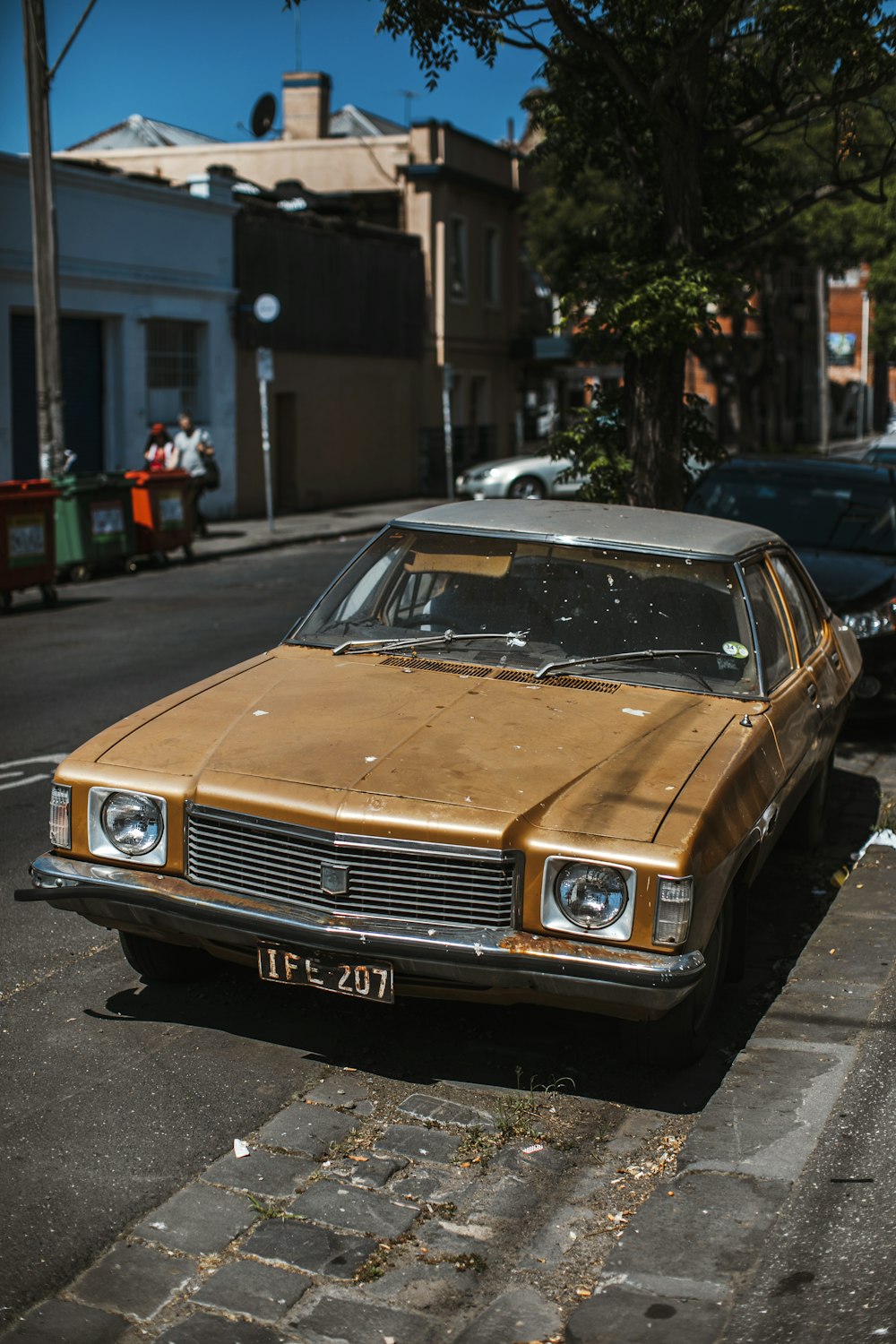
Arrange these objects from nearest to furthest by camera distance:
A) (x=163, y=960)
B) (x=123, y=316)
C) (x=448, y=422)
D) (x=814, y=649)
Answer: (x=163, y=960)
(x=814, y=649)
(x=123, y=316)
(x=448, y=422)

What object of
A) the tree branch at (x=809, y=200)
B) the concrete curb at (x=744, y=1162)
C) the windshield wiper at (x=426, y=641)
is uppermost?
the tree branch at (x=809, y=200)

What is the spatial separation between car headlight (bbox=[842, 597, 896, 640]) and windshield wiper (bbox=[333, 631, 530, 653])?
4154mm

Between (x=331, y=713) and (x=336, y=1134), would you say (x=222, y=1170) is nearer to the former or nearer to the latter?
(x=336, y=1134)

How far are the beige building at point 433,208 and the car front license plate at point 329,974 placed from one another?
→ 2818 centimetres

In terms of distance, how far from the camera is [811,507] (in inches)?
413

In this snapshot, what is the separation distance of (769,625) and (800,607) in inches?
34.6

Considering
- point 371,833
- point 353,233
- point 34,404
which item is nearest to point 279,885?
point 371,833

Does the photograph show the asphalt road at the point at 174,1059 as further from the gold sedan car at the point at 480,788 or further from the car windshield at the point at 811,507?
the car windshield at the point at 811,507

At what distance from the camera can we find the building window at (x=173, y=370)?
25.7 m

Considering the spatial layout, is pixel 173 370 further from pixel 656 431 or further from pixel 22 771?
pixel 22 771

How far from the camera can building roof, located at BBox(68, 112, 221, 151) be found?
39156 mm

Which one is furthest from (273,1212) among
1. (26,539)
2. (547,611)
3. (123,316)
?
(123,316)

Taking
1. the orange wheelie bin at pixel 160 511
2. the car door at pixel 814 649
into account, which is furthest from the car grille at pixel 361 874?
the orange wheelie bin at pixel 160 511

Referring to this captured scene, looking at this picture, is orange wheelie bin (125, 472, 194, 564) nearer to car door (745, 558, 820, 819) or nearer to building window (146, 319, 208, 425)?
building window (146, 319, 208, 425)
